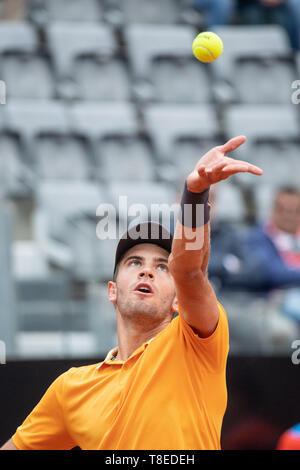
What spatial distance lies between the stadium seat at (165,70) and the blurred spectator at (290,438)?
392cm

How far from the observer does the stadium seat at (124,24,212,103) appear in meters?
7.38

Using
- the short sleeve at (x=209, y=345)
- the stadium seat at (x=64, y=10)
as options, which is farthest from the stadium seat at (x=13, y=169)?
the short sleeve at (x=209, y=345)

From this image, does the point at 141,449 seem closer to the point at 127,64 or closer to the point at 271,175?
the point at 271,175

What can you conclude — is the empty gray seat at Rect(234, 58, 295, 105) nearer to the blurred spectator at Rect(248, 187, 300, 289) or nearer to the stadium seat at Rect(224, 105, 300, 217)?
the stadium seat at Rect(224, 105, 300, 217)

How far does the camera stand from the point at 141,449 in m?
→ 2.14

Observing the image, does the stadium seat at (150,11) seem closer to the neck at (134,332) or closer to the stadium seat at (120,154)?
the stadium seat at (120,154)

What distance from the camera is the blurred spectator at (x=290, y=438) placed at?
4164 mm

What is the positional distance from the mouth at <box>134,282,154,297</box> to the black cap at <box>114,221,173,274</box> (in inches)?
6.4

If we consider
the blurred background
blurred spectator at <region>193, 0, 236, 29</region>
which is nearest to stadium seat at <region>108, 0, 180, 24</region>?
the blurred background

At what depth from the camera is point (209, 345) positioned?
2.19 meters

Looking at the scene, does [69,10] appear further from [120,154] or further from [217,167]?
[217,167]

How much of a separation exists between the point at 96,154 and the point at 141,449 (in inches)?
194

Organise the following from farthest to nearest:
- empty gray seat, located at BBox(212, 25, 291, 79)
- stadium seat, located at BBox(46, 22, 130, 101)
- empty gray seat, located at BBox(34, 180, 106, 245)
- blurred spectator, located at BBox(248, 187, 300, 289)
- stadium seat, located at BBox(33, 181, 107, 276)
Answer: empty gray seat, located at BBox(212, 25, 291, 79) < stadium seat, located at BBox(46, 22, 130, 101) < empty gray seat, located at BBox(34, 180, 106, 245) < stadium seat, located at BBox(33, 181, 107, 276) < blurred spectator, located at BBox(248, 187, 300, 289)

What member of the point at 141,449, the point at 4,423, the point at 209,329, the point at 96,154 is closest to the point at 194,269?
the point at 209,329
